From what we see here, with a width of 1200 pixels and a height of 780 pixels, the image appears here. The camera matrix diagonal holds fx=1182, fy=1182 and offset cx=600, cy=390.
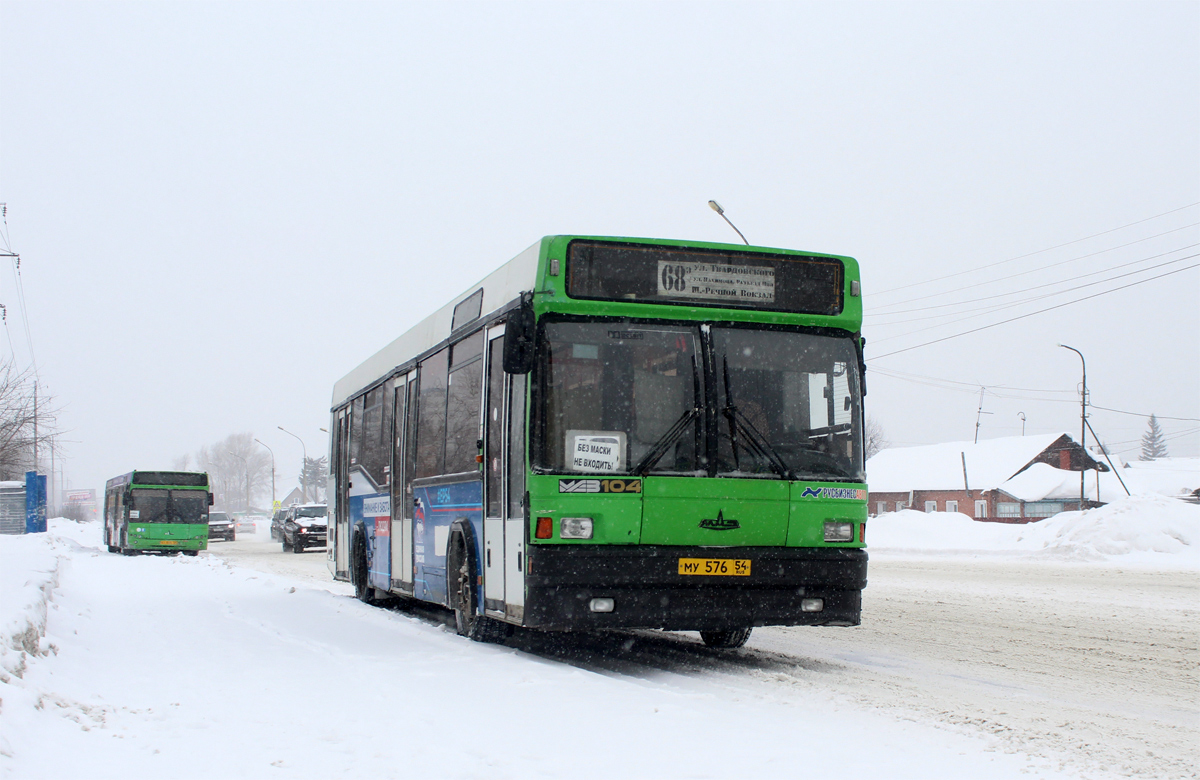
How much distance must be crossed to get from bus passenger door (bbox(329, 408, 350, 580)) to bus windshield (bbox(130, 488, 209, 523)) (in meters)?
19.8

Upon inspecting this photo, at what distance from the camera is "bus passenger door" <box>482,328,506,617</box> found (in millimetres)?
9383

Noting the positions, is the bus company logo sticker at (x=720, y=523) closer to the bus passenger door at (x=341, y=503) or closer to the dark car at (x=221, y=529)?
the bus passenger door at (x=341, y=503)

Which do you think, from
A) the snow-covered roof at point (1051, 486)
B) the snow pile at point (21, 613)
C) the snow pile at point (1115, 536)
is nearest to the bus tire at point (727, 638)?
the snow pile at point (21, 613)

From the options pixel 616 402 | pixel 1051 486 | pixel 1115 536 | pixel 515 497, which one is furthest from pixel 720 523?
pixel 1051 486

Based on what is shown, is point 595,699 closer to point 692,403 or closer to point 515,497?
point 515,497

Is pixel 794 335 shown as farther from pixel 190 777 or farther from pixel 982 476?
pixel 982 476

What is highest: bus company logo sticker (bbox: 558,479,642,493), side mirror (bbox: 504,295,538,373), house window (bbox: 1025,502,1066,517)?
side mirror (bbox: 504,295,538,373)

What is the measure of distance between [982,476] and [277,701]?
76.0 metres

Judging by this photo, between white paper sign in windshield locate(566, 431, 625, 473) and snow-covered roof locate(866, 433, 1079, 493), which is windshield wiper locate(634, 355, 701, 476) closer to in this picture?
white paper sign in windshield locate(566, 431, 625, 473)

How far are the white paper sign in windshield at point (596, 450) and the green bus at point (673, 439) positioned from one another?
1cm

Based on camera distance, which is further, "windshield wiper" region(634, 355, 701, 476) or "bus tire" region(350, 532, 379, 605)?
"bus tire" region(350, 532, 379, 605)

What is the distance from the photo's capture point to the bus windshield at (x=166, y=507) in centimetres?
3584

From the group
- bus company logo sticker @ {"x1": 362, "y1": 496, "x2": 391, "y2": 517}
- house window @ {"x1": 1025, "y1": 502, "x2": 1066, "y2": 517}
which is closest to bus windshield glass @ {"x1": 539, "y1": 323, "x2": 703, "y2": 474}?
bus company logo sticker @ {"x1": 362, "y1": 496, "x2": 391, "y2": 517}

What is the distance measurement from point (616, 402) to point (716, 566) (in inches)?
56.3
